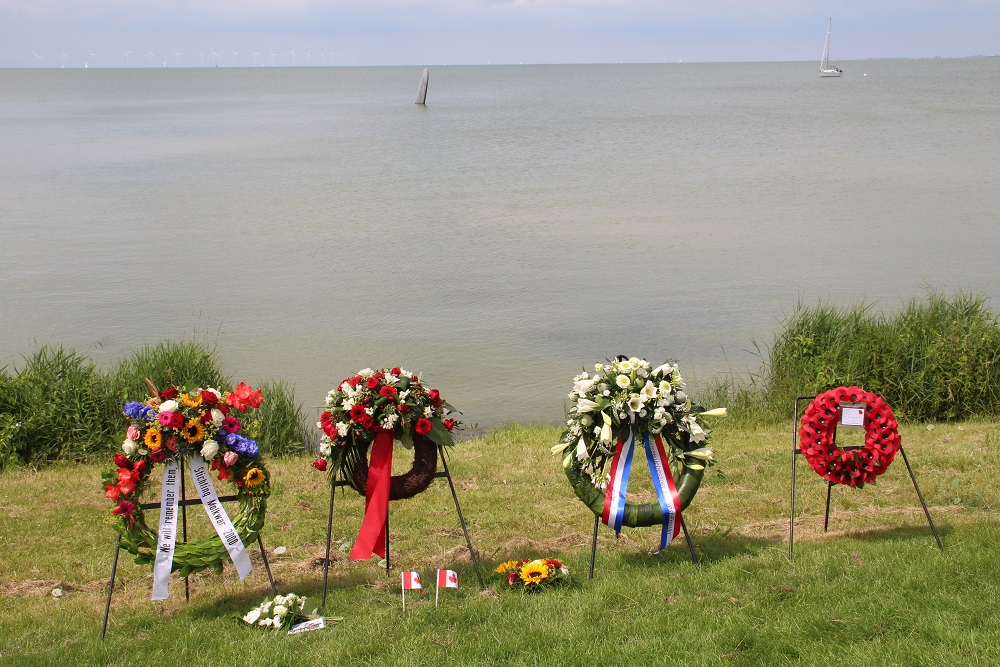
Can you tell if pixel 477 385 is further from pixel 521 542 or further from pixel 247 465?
pixel 247 465

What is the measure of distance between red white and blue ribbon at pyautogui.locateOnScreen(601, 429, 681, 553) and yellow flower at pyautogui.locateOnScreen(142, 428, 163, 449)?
287 cm

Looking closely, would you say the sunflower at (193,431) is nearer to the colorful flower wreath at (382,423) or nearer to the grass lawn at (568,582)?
the colorful flower wreath at (382,423)

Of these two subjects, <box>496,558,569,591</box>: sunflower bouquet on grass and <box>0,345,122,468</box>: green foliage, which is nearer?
<box>496,558,569,591</box>: sunflower bouquet on grass

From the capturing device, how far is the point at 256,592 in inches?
270

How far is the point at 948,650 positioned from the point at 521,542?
3.43 metres

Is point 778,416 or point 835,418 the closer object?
point 835,418

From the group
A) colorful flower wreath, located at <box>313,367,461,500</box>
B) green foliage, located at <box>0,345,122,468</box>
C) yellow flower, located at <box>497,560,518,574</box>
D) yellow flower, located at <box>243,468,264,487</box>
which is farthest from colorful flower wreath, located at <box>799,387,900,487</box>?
green foliage, located at <box>0,345,122,468</box>

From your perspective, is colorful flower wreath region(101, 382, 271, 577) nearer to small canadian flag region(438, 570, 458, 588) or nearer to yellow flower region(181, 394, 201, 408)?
yellow flower region(181, 394, 201, 408)

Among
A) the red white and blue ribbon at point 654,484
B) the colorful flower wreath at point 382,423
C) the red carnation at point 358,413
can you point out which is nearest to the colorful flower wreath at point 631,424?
the red white and blue ribbon at point 654,484

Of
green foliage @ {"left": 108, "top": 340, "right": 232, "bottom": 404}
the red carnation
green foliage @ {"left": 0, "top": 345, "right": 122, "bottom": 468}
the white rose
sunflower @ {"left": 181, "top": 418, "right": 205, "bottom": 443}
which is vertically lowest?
green foliage @ {"left": 0, "top": 345, "right": 122, "bottom": 468}

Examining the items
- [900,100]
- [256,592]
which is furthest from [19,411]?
[900,100]

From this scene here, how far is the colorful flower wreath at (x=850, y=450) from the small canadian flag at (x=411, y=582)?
2.81 meters

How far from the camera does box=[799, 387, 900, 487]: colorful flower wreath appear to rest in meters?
6.84

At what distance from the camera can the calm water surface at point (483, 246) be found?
16.7 meters
